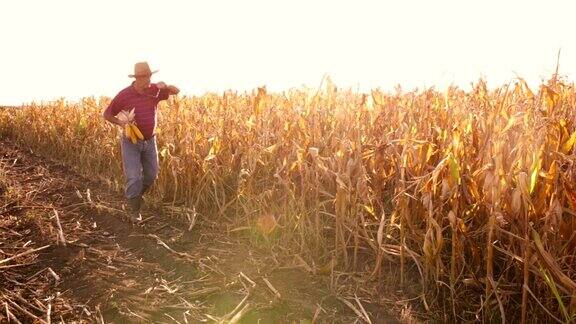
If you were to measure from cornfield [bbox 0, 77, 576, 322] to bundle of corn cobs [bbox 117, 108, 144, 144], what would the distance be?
0.54m

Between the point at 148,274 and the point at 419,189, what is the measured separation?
2220 millimetres

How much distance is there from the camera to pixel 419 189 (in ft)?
10.2

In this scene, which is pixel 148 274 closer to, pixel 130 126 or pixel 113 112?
pixel 130 126

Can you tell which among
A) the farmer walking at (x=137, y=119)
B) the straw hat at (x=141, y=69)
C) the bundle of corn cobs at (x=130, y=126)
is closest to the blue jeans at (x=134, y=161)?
the farmer walking at (x=137, y=119)

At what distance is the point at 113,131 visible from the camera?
7.50m

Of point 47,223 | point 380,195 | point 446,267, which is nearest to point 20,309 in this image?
point 47,223

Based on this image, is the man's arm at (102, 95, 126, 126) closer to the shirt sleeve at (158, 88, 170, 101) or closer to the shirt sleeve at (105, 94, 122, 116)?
the shirt sleeve at (105, 94, 122, 116)

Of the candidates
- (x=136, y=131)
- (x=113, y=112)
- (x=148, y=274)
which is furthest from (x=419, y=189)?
(x=113, y=112)

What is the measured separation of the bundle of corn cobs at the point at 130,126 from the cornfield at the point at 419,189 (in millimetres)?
537

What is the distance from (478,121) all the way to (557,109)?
48cm

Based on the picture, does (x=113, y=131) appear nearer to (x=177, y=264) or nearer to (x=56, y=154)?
(x=56, y=154)

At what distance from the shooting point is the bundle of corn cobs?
16.0 ft

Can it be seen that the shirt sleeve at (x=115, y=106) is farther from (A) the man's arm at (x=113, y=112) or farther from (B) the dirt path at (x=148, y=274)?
(B) the dirt path at (x=148, y=274)

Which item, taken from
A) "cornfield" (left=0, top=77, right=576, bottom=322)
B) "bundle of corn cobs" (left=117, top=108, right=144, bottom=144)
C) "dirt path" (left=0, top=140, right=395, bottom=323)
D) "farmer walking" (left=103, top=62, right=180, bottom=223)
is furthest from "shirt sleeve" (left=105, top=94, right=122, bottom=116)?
"dirt path" (left=0, top=140, right=395, bottom=323)
